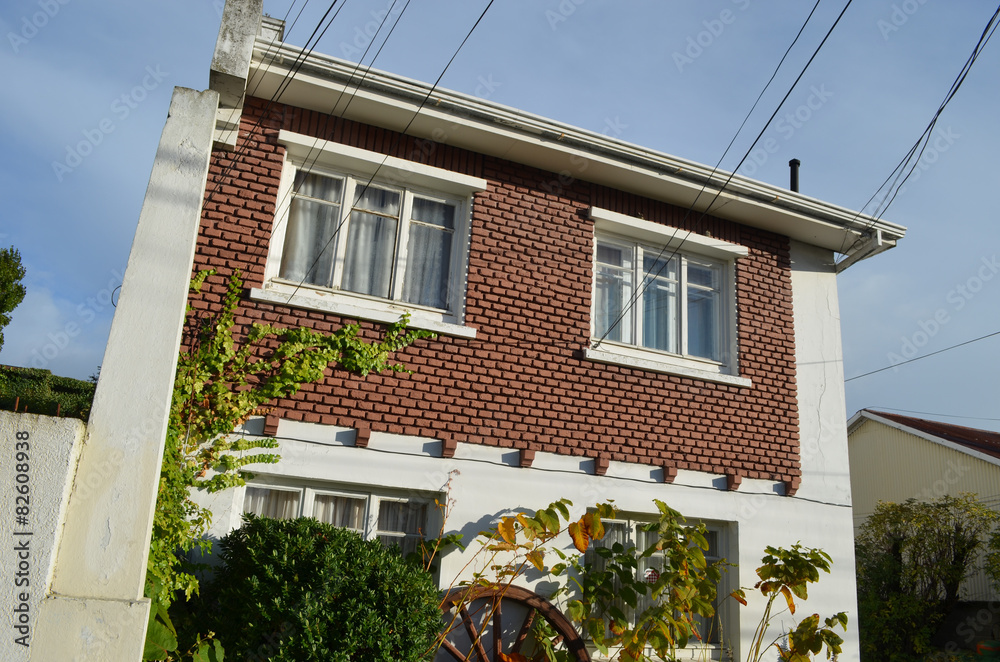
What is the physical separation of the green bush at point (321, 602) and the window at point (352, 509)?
3.26ft

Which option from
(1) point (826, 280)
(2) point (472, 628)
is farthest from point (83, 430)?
(1) point (826, 280)

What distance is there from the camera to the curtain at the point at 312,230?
7559 millimetres

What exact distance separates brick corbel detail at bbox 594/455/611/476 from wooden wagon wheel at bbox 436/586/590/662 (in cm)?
138

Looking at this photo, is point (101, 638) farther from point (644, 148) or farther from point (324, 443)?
point (644, 148)

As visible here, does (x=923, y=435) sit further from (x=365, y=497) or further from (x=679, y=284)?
(x=365, y=497)

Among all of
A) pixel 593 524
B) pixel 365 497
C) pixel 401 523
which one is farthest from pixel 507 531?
pixel 365 497

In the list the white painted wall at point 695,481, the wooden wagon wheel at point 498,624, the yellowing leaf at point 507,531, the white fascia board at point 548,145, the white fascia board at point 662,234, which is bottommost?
the wooden wagon wheel at point 498,624

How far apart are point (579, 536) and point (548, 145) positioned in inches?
154

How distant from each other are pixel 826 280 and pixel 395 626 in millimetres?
6927

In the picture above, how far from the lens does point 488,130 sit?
25.9 feet

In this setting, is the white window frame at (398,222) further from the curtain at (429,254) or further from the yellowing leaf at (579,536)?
the yellowing leaf at (579,536)

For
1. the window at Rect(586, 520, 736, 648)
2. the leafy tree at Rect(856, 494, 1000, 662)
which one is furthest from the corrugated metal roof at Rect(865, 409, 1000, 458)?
the window at Rect(586, 520, 736, 648)

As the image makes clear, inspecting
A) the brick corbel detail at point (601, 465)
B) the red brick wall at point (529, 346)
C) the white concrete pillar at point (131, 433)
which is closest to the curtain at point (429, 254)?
the red brick wall at point (529, 346)

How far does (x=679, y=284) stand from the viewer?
9.15 meters
